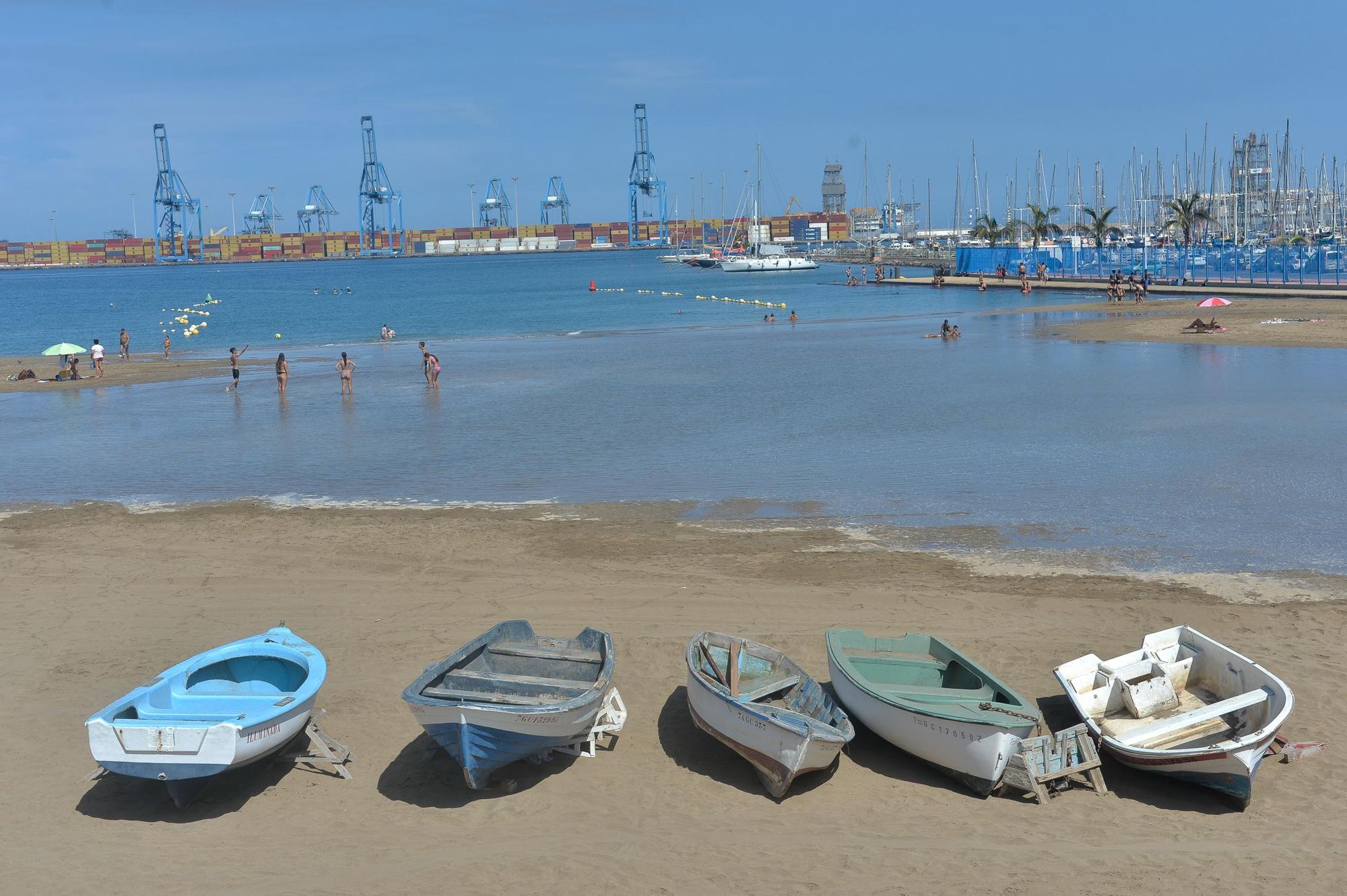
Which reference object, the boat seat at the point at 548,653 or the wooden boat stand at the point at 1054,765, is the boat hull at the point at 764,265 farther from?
the wooden boat stand at the point at 1054,765

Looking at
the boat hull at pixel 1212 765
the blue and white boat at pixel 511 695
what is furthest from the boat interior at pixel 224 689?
the boat hull at pixel 1212 765

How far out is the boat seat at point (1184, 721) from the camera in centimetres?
863

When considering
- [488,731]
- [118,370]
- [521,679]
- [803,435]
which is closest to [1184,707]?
[521,679]

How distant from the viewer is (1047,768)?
8555mm

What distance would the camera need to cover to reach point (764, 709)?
865 centimetres

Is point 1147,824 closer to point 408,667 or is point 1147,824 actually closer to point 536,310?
point 408,667

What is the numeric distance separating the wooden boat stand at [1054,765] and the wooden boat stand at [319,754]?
198 inches

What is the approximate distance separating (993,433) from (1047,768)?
48.8 ft

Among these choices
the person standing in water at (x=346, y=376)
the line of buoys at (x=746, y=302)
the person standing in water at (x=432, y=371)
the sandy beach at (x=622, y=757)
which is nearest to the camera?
the sandy beach at (x=622, y=757)

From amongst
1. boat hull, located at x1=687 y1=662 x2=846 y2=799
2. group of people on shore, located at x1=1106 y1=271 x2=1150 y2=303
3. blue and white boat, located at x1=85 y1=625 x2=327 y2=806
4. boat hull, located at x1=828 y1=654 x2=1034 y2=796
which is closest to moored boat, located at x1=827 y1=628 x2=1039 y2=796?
boat hull, located at x1=828 y1=654 x2=1034 y2=796

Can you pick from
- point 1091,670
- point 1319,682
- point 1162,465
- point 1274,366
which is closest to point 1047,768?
point 1091,670

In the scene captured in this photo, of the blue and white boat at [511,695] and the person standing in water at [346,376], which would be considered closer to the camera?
the blue and white boat at [511,695]

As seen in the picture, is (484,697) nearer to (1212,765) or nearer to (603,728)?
(603,728)

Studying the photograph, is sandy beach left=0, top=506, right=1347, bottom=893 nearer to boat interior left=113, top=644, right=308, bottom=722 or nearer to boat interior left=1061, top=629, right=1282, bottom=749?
boat interior left=1061, top=629, right=1282, bottom=749
